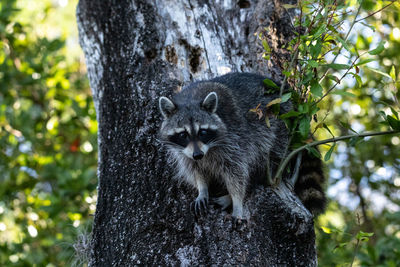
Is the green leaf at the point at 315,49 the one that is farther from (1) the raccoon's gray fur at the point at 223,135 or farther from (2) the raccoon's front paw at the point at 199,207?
(2) the raccoon's front paw at the point at 199,207

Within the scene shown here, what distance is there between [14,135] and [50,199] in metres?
1.39

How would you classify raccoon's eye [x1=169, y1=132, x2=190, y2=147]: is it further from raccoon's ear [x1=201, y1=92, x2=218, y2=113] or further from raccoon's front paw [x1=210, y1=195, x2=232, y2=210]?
raccoon's front paw [x1=210, y1=195, x2=232, y2=210]

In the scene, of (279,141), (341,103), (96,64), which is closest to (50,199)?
(96,64)

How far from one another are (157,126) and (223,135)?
459mm

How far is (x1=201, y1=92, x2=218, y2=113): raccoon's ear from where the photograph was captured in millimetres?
2928

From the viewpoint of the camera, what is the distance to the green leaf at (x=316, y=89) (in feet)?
8.05

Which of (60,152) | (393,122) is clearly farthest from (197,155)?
(60,152)

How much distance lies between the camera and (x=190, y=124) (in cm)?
299

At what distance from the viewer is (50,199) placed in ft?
15.8

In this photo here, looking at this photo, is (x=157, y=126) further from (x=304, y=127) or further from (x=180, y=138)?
(x=304, y=127)

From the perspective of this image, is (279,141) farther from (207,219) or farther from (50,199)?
(50,199)

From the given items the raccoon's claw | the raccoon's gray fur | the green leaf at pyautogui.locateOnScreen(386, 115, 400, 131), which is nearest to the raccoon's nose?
the raccoon's gray fur

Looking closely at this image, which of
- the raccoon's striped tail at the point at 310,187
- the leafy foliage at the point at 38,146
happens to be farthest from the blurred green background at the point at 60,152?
the raccoon's striped tail at the point at 310,187

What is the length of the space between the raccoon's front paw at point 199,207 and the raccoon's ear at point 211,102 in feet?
2.22
